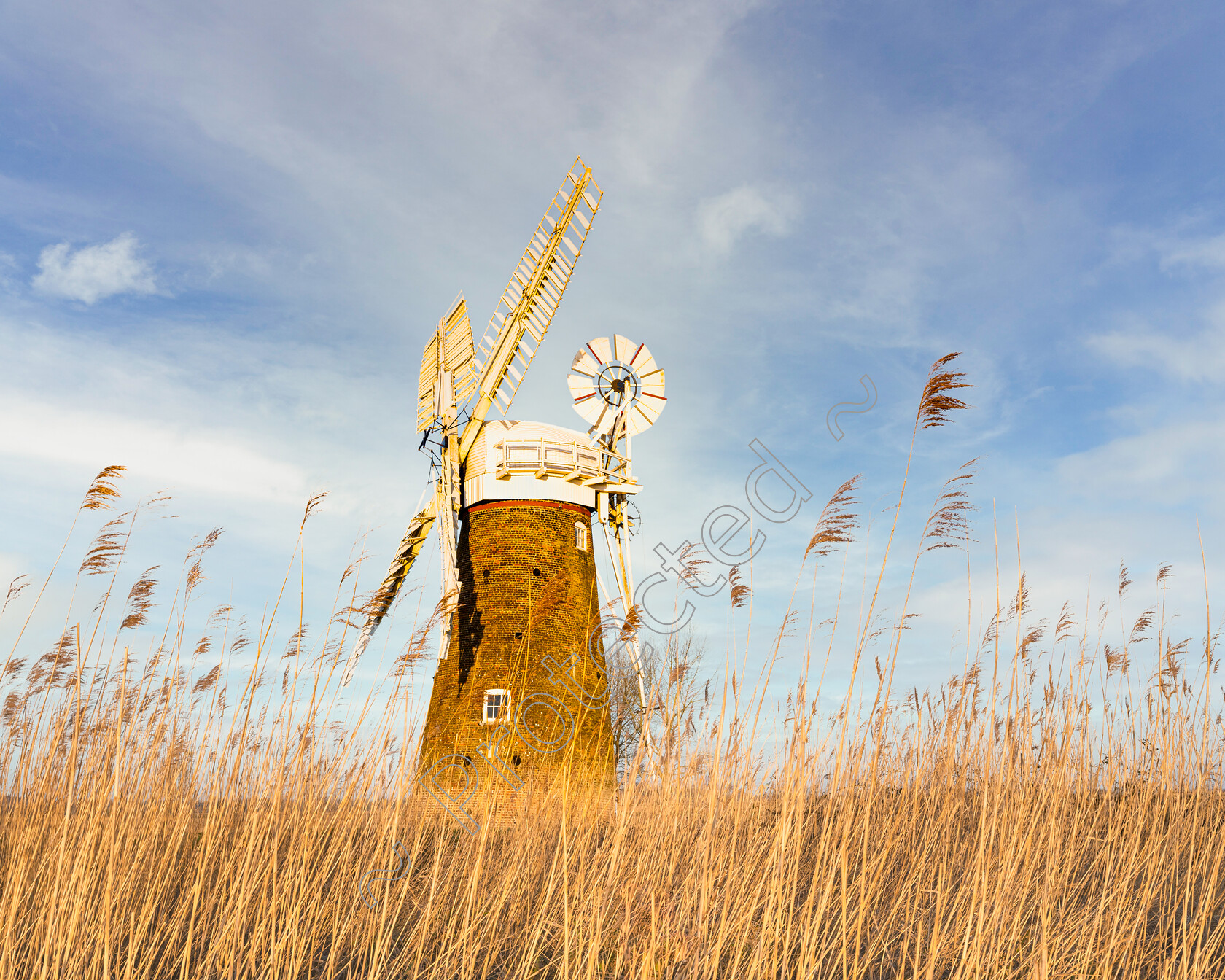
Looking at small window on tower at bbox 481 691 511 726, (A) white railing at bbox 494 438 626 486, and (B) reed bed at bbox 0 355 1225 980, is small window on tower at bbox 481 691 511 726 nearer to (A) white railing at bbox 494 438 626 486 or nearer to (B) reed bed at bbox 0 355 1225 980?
(A) white railing at bbox 494 438 626 486

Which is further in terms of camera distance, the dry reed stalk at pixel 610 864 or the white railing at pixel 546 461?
the white railing at pixel 546 461

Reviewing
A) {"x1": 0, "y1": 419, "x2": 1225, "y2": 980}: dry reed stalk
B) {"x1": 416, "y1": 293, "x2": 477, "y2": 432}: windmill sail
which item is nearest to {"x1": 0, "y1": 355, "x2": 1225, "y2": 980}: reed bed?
{"x1": 0, "y1": 419, "x2": 1225, "y2": 980}: dry reed stalk

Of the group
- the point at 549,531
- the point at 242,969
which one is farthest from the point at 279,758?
the point at 549,531

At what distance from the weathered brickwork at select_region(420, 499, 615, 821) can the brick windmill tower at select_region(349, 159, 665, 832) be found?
22 mm

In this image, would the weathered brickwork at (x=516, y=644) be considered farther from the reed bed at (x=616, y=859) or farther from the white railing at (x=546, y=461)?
the reed bed at (x=616, y=859)

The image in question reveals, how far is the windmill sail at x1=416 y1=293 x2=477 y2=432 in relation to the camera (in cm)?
1231

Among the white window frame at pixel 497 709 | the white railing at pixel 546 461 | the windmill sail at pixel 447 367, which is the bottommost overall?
the white window frame at pixel 497 709

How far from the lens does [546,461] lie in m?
11.3

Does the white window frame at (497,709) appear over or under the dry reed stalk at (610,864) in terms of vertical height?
over

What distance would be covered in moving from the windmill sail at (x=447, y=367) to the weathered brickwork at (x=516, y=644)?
1866 mm

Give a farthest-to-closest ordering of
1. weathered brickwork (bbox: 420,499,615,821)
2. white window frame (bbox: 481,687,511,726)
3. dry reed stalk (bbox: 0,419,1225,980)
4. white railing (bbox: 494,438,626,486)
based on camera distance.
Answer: white railing (bbox: 494,438,626,486) < white window frame (bbox: 481,687,511,726) < weathered brickwork (bbox: 420,499,615,821) < dry reed stalk (bbox: 0,419,1225,980)

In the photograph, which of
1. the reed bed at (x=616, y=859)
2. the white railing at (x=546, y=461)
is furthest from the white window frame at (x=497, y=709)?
the reed bed at (x=616, y=859)

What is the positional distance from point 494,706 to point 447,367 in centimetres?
523

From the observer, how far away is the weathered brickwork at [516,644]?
10188 mm
